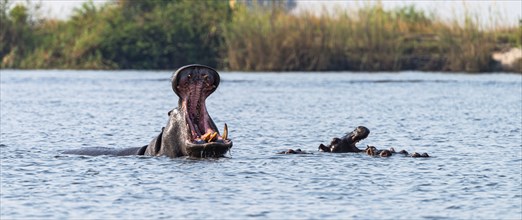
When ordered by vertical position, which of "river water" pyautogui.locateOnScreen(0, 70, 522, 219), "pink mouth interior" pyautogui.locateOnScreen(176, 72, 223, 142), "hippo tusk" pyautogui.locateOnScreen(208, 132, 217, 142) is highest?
"pink mouth interior" pyautogui.locateOnScreen(176, 72, 223, 142)

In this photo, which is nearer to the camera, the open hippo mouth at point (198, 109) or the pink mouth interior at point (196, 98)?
the open hippo mouth at point (198, 109)

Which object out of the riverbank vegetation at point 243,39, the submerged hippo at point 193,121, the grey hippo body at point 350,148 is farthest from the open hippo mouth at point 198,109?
the riverbank vegetation at point 243,39

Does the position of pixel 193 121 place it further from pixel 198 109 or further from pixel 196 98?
pixel 196 98

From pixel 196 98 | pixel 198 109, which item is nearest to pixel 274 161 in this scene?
pixel 198 109

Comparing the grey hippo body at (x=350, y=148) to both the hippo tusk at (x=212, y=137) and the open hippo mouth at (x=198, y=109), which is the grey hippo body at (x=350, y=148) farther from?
the hippo tusk at (x=212, y=137)

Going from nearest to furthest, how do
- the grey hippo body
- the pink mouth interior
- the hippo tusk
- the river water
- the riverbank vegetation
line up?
the river water < the hippo tusk < the pink mouth interior < the grey hippo body < the riverbank vegetation


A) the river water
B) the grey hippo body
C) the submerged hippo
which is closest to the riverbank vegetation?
the river water

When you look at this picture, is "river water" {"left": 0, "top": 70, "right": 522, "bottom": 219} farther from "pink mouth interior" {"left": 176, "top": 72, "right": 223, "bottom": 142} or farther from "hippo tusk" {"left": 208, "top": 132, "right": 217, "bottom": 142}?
"pink mouth interior" {"left": 176, "top": 72, "right": 223, "bottom": 142}

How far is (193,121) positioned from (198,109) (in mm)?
171

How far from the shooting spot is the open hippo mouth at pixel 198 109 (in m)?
14.4

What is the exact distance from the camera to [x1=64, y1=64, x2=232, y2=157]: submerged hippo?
1441 centimetres

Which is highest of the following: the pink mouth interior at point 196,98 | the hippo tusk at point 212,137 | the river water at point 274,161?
the pink mouth interior at point 196,98

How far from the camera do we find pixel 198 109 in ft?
48.6

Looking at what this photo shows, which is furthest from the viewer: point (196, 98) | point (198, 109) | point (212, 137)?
point (198, 109)
